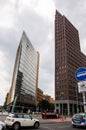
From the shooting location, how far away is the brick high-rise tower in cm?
8781

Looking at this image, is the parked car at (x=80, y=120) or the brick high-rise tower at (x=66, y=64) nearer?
the parked car at (x=80, y=120)

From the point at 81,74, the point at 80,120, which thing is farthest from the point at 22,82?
the point at 81,74

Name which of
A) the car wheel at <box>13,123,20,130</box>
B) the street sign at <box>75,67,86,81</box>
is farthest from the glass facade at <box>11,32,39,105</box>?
the street sign at <box>75,67,86,81</box>

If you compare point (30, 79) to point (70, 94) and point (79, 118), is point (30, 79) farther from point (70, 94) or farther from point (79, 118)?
point (79, 118)

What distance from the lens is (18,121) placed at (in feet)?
50.7

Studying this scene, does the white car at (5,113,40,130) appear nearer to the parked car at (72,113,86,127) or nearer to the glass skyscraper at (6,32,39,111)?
the parked car at (72,113,86,127)

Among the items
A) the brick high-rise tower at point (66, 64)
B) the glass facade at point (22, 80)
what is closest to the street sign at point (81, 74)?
the brick high-rise tower at point (66, 64)

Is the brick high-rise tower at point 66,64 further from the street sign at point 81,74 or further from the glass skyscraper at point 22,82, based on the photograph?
the street sign at point 81,74

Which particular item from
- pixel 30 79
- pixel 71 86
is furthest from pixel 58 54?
pixel 30 79

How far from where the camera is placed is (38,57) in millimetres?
144125

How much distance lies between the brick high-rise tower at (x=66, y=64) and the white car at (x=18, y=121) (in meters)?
63.1

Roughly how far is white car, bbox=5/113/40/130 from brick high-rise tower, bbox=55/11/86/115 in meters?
63.1

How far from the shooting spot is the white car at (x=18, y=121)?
15.1m

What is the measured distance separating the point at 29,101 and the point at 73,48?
152 feet
